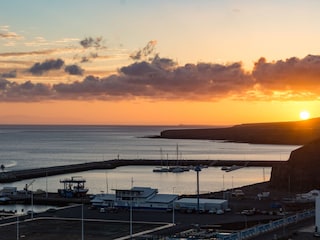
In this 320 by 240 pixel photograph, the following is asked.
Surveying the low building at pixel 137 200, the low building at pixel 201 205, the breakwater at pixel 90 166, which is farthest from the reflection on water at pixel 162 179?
the low building at pixel 201 205

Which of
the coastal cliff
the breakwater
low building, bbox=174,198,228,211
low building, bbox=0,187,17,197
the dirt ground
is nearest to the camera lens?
the dirt ground

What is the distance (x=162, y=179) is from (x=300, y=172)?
4155cm

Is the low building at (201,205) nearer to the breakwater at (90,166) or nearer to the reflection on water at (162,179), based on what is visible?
the reflection on water at (162,179)

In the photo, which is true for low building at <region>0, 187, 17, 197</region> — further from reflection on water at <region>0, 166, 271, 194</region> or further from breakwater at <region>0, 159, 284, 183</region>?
breakwater at <region>0, 159, 284, 183</region>

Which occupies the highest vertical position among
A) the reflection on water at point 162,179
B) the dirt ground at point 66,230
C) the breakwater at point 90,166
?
the breakwater at point 90,166

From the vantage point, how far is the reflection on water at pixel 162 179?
10781cm

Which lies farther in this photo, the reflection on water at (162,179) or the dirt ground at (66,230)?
the reflection on water at (162,179)

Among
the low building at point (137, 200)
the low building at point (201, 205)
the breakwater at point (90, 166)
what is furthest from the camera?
the breakwater at point (90, 166)

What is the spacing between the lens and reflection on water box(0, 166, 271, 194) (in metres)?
108

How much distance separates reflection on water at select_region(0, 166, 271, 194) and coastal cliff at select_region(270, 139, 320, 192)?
591 inches

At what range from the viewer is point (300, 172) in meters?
87.4

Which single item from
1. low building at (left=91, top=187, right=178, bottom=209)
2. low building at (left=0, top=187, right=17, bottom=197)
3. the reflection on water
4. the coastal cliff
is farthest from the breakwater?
low building at (left=91, top=187, right=178, bottom=209)

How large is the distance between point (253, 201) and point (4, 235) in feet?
105

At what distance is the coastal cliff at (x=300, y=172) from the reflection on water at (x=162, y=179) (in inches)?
591
